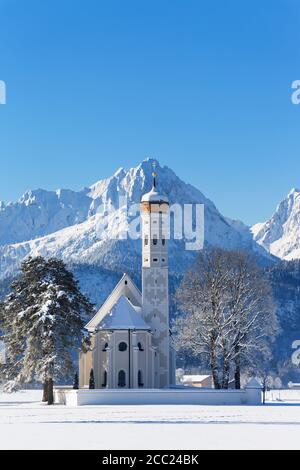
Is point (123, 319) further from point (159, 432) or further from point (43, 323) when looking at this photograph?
point (159, 432)

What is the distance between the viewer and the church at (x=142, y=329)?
79.2 meters

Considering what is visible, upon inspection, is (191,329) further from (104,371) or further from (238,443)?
(238,443)

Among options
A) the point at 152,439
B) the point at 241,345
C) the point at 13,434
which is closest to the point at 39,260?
the point at 241,345

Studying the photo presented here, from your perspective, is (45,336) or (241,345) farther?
(241,345)

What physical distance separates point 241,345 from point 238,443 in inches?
1629

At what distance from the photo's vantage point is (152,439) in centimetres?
3238

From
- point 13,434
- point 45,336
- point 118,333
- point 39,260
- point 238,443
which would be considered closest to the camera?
point 238,443

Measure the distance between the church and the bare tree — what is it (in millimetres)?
5740

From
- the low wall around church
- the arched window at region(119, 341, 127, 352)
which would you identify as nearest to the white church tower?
the arched window at region(119, 341, 127, 352)

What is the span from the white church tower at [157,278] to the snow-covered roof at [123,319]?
7.10ft

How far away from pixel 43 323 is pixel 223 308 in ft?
51.0

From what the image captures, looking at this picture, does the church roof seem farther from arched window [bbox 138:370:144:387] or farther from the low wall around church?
the low wall around church

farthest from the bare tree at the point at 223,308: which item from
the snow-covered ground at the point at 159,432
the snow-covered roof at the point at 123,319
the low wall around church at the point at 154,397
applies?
the snow-covered ground at the point at 159,432

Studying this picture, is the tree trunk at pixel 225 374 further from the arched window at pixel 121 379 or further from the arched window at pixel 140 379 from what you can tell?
the arched window at pixel 121 379
